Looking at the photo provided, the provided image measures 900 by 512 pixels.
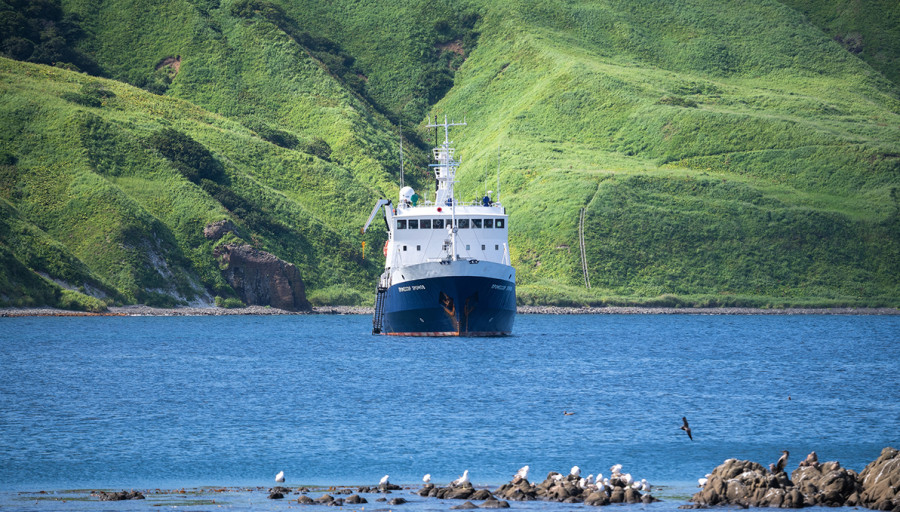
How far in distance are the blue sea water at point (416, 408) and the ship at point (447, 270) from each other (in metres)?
2.06

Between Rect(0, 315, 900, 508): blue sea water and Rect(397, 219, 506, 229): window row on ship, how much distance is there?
7.94m

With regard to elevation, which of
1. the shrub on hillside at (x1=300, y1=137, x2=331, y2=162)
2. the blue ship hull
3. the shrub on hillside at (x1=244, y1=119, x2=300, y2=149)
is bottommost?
the blue ship hull

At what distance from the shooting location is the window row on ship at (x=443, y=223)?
73.7 m

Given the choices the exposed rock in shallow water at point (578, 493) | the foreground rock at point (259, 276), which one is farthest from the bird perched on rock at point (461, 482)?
the foreground rock at point (259, 276)

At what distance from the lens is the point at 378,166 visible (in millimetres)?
162250

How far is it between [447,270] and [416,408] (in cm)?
2558

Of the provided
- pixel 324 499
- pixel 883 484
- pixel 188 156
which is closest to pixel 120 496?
pixel 324 499

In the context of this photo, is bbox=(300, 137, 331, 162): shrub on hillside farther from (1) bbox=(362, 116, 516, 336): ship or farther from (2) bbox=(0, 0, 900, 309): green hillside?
(1) bbox=(362, 116, 516, 336): ship

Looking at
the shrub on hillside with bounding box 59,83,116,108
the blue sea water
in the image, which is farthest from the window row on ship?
the shrub on hillside with bounding box 59,83,116,108

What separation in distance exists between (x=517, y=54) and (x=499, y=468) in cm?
17300

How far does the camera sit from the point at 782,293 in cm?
13150

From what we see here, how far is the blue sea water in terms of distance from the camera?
104ft

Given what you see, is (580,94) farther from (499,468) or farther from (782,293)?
(499,468)

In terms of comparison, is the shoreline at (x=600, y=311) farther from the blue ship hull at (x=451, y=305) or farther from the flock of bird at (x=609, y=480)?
the flock of bird at (x=609, y=480)
